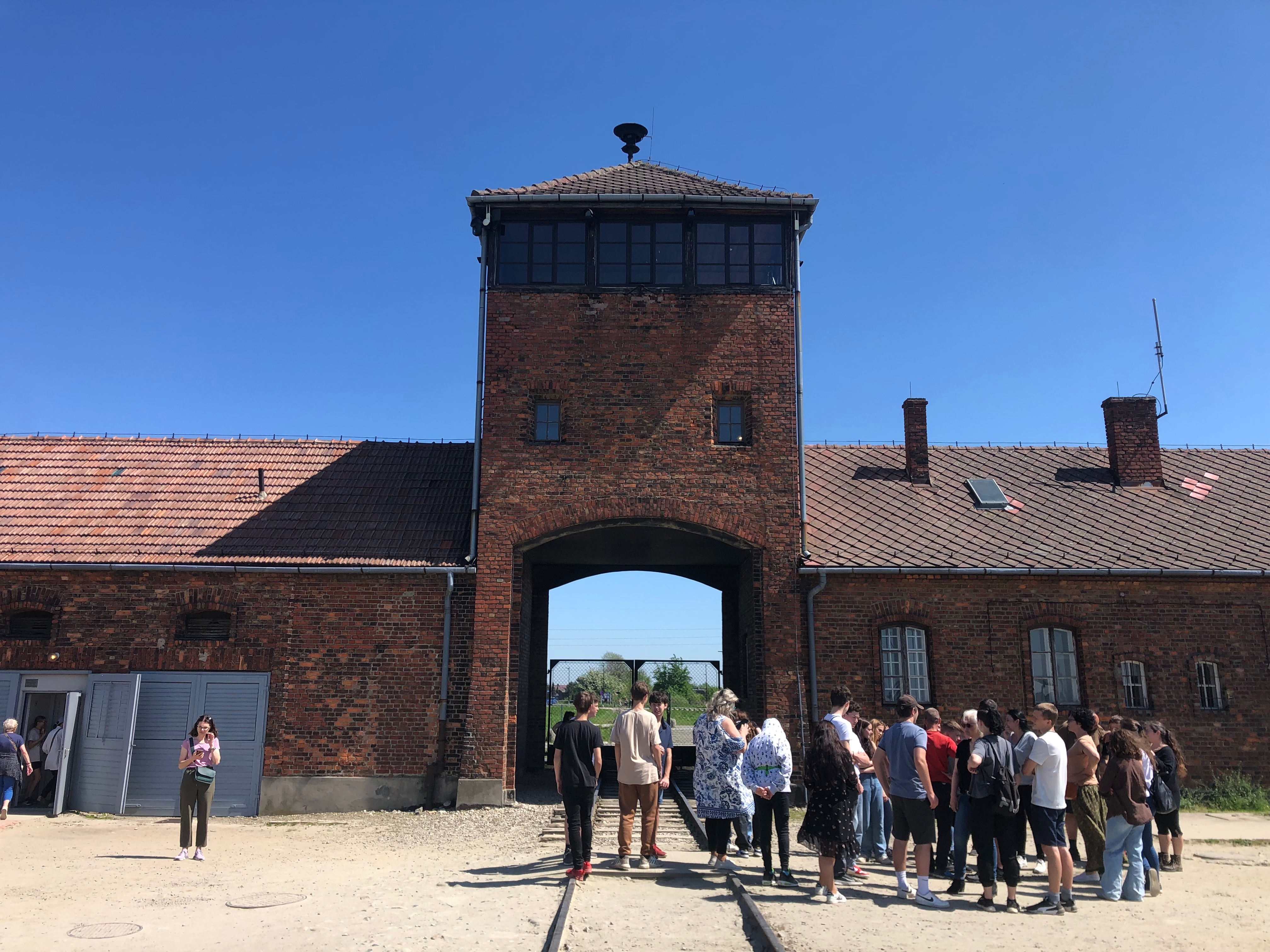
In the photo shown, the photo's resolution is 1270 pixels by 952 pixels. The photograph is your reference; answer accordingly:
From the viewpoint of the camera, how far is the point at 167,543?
15570 mm

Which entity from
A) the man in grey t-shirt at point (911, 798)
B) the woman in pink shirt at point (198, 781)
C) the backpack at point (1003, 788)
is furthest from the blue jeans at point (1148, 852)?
the woman in pink shirt at point (198, 781)

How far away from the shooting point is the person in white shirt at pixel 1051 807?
792 cm

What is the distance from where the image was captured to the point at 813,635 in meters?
15.4

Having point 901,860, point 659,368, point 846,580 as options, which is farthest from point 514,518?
point 901,860

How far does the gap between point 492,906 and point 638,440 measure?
29.1 ft

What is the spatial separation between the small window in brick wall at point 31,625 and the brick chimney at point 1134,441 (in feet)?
66.1

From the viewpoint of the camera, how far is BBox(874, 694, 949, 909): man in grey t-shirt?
8.07 meters

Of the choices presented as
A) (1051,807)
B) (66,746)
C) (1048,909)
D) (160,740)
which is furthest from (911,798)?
(66,746)

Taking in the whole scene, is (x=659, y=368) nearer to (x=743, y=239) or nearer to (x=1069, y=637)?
(x=743, y=239)

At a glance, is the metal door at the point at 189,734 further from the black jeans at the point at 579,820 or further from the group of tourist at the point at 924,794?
the black jeans at the point at 579,820

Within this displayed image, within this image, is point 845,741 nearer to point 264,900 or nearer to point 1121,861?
point 1121,861

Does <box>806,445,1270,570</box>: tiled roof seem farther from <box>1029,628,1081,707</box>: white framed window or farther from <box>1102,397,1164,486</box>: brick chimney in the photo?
<box>1029,628,1081,707</box>: white framed window

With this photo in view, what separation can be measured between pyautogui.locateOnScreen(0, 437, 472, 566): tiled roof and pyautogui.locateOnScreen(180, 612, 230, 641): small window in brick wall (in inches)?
36.2

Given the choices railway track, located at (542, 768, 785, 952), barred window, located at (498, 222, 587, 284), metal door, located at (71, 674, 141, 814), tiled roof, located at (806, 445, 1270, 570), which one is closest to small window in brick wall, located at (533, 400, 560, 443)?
barred window, located at (498, 222, 587, 284)
